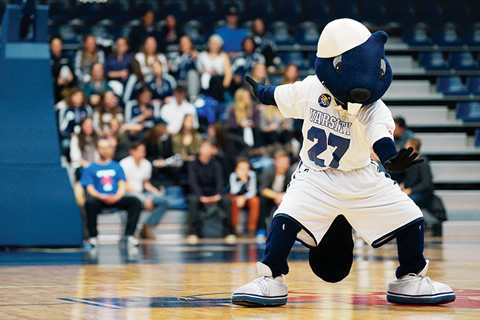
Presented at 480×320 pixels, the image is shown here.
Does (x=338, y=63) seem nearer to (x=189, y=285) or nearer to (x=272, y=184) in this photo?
(x=189, y=285)

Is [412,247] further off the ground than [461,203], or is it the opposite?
[412,247]

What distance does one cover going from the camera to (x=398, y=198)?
4801 mm

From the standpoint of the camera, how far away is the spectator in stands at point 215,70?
1417cm

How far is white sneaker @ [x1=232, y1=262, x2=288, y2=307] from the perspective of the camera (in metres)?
4.54

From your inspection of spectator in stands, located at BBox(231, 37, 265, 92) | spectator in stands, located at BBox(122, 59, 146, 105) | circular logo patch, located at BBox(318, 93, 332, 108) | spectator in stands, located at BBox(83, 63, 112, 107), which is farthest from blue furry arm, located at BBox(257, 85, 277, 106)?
spectator in stands, located at BBox(231, 37, 265, 92)

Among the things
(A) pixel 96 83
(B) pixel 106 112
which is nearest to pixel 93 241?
(B) pixel 106 112

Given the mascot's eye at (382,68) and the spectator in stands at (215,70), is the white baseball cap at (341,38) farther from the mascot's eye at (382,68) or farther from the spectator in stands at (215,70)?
the spectator in stands at (215,70)

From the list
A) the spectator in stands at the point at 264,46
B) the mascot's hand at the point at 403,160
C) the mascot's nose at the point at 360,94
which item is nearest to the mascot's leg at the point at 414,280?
the mascot's hand at the point at 403,160

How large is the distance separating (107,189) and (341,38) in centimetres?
684

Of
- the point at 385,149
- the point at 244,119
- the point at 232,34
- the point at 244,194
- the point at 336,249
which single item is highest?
the point at 385,149

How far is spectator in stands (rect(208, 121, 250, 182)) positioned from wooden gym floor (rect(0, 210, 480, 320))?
316 centimetres

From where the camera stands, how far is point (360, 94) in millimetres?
4590

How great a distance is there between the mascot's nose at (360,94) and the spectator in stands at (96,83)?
931cm

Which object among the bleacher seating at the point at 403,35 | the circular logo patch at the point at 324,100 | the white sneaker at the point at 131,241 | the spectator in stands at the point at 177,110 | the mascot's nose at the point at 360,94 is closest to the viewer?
the mascot's nose at the point at 360,94
